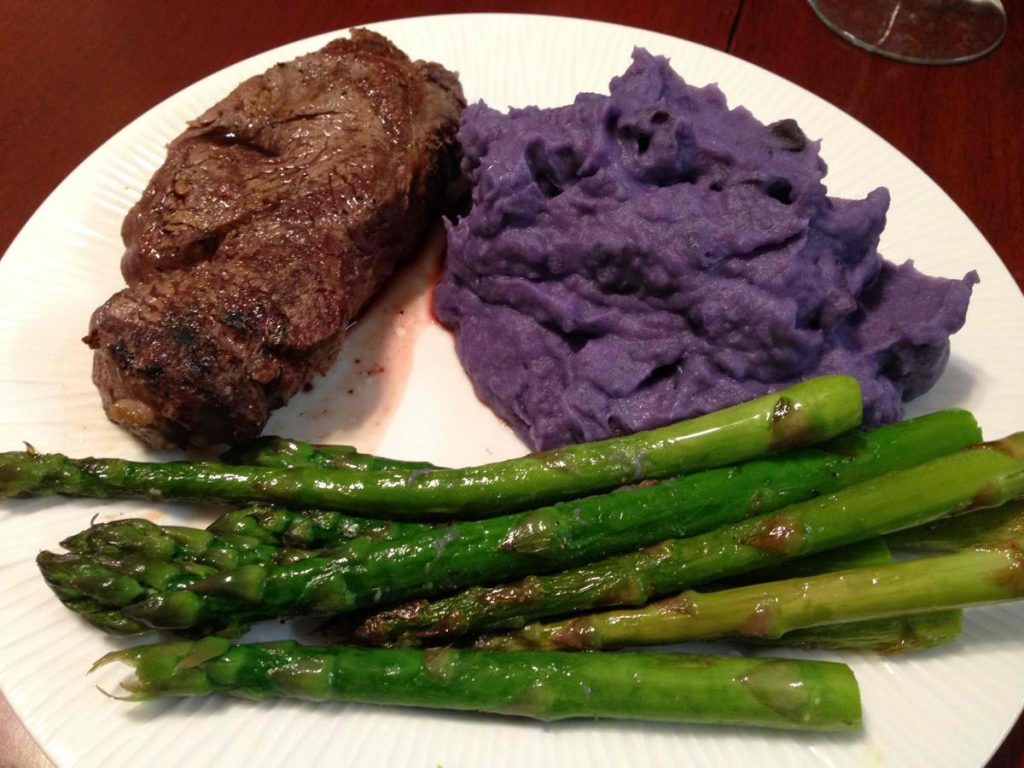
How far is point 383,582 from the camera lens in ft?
7.68

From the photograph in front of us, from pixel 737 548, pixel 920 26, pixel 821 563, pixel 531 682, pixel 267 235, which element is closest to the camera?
pixel 531 682

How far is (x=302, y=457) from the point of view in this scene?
2746 mm

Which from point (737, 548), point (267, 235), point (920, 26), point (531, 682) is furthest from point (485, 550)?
point (920, 26)

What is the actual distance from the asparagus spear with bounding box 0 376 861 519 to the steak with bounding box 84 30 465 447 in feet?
0.78

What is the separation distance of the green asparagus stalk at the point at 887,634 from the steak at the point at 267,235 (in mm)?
1889

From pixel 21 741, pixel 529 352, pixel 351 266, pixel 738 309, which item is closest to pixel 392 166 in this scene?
pixel 351 266

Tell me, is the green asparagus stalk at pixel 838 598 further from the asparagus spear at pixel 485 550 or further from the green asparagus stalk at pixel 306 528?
the green asparagus stalk at pixel 306 528

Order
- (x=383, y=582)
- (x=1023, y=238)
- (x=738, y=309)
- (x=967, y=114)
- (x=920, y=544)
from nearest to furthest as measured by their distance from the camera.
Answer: (x=383, y=582) < (x=920, y=544) < (x=738, y=309) < (x=1023, y=238) < (x=967, y=114)

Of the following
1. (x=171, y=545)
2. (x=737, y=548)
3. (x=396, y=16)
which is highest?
(x=396, y=16)

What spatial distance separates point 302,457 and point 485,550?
2.66 ft

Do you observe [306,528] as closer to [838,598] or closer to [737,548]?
[737,548]

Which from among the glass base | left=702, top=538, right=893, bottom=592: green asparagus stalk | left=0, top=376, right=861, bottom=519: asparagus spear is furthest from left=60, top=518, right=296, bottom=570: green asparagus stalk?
the glass base

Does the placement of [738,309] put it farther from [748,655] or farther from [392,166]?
[392,166]

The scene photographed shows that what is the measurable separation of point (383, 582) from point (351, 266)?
1.30 meters
